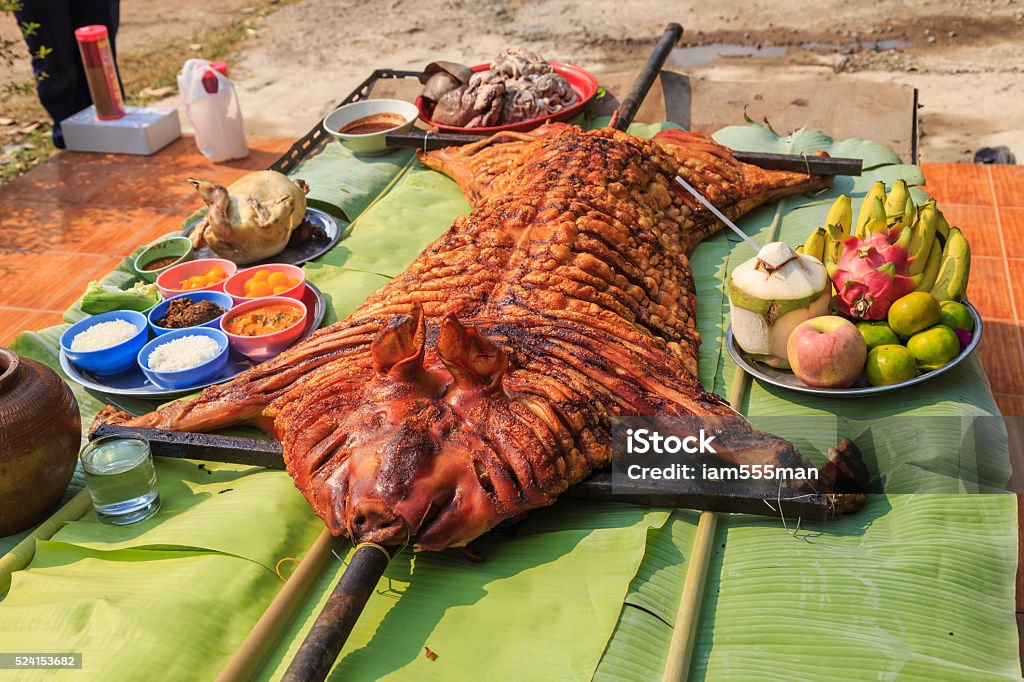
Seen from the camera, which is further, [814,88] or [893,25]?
[893,25]

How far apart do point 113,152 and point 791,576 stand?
6179mm

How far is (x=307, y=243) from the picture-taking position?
14.5ft

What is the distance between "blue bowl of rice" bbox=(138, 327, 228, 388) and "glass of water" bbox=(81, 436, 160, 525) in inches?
21.5

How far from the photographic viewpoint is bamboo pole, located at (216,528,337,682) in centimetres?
216

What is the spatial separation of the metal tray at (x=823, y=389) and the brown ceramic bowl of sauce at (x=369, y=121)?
2869mm

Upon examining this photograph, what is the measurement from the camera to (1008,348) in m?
4.24

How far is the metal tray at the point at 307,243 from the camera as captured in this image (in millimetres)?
4262

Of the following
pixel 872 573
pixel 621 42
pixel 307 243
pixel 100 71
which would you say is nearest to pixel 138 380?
pixel 307 243

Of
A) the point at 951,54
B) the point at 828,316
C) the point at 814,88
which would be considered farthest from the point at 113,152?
the point at 951,54

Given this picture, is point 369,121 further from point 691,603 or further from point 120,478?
point 691,603

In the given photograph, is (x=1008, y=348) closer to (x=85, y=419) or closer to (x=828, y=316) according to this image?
(x=828, y=316)

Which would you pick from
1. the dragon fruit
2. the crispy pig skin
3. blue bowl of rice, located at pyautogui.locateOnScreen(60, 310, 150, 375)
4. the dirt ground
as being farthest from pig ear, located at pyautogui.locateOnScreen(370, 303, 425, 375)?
the dirt ground

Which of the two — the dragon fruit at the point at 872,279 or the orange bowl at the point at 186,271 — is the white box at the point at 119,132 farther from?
the dragon fruit at the point at 872,279

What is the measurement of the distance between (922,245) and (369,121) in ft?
11.5
